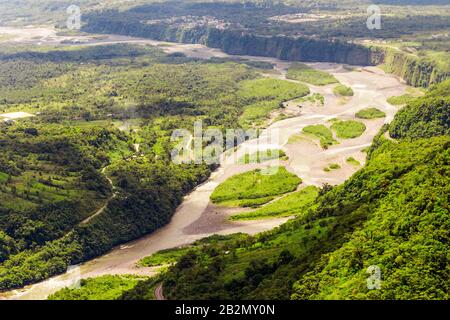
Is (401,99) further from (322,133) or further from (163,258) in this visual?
(163,258)

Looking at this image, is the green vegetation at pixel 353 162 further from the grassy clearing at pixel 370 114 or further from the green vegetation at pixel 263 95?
the grassy clearing at pixel 370 114

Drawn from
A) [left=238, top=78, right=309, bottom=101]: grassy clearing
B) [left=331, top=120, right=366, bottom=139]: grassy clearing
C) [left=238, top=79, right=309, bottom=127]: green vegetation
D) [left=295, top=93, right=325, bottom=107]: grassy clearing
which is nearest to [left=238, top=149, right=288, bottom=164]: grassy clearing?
[left=331, top=120, right=366, bottom=139]: grassy clearing

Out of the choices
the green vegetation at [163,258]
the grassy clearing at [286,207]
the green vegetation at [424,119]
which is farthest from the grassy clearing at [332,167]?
the green vegetation at [163,258]

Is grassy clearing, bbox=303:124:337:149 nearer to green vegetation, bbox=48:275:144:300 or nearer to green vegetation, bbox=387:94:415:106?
green vegetation, bbox=387:94:415:106

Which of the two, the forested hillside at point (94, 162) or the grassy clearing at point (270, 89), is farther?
the grassy clearing at point (270, 89)

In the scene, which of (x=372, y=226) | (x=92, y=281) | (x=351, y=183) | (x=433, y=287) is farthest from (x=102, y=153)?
(x=433, y=287)
